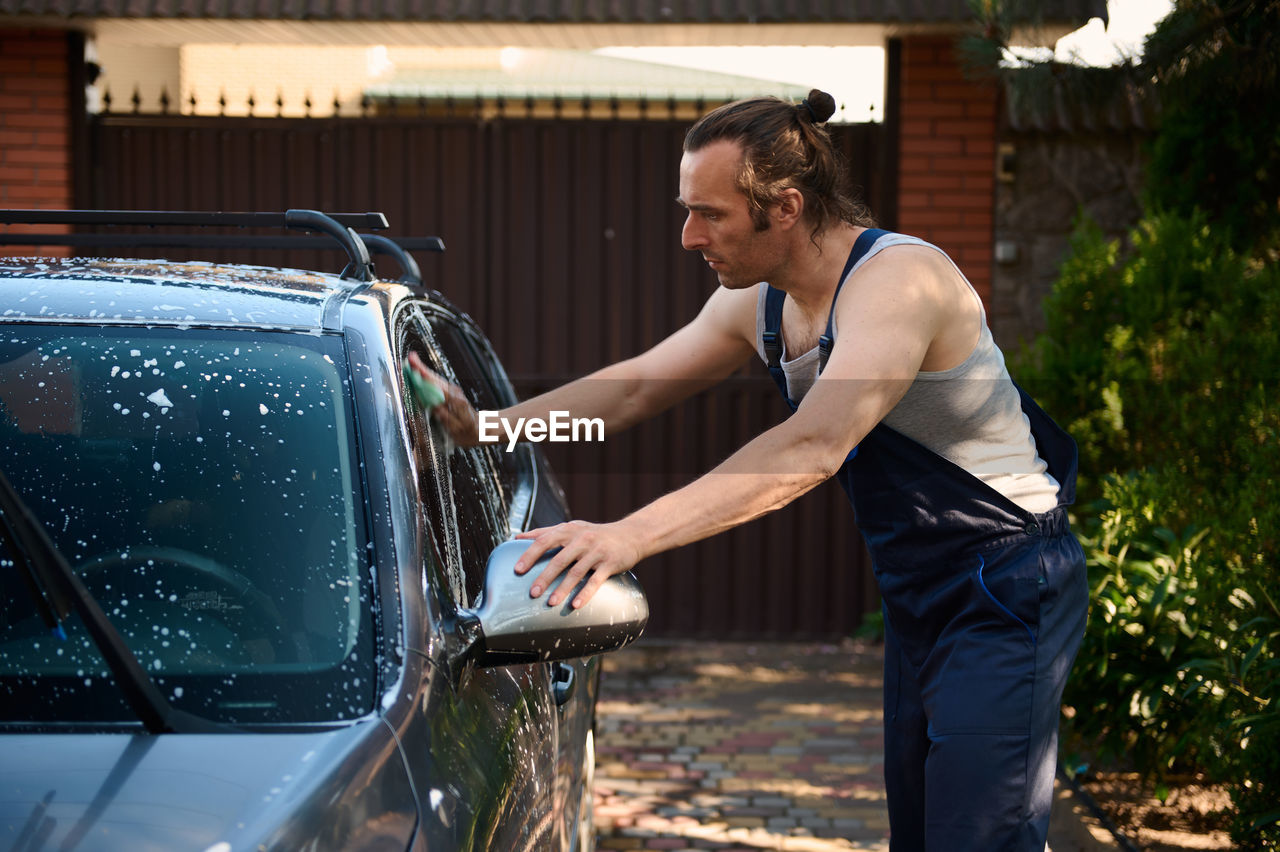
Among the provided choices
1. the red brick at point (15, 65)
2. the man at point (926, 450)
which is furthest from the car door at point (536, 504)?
the red brick at point (15, 65)

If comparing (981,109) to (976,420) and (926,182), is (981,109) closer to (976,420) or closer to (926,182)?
(926,182)

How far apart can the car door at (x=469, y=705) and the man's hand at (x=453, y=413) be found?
31 mm

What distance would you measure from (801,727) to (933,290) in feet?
11.8

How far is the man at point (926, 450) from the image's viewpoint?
216cm

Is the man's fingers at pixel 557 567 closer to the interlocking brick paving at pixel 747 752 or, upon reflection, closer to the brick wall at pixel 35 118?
the interlocking brick paving at pixel 747 752

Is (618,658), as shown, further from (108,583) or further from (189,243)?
(108,583)

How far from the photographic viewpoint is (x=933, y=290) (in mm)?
2188

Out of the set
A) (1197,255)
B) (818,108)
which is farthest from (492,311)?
(818,108)

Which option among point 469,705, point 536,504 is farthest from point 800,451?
point 536,504

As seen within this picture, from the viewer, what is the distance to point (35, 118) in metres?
6.38

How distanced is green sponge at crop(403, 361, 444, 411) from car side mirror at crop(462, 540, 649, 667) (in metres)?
0.56

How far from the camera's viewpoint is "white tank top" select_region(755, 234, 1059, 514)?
228 centimetres

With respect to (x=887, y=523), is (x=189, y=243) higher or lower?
higher

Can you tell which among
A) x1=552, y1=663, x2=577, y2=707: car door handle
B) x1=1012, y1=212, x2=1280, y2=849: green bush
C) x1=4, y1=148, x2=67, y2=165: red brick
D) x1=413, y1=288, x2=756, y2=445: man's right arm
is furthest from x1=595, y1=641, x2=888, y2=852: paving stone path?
x1=4, y1=148, x2=67, y2=165: red brick
